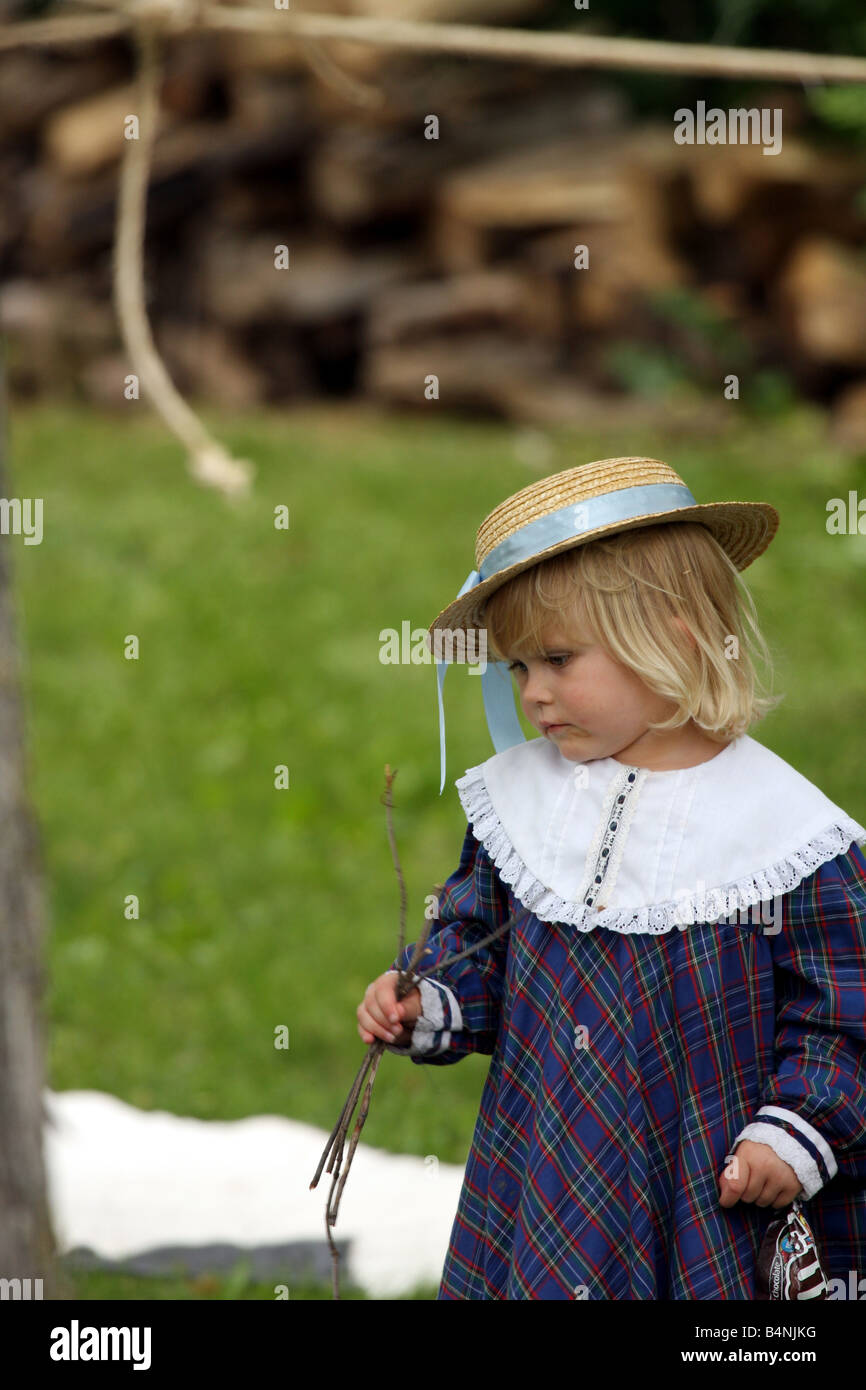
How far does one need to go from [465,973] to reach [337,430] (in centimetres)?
649

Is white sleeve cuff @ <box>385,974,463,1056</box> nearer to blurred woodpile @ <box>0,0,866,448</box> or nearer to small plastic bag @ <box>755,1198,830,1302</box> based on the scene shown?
small plastic bag @ <box>755,1198,830,1302</box>

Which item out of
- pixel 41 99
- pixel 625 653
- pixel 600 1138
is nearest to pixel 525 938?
pixel 600 1138

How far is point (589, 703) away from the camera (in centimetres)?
186

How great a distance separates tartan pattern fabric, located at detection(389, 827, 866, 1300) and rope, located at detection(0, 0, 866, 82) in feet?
3.24

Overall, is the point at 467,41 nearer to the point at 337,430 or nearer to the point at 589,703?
the point at 589,703

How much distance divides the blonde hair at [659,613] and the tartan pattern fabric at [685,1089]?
0.26 m

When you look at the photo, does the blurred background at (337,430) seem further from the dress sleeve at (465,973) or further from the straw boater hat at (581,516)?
the straw boater hat at (581,516)

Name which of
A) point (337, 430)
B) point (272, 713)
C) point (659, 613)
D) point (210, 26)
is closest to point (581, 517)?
point (659, 613)

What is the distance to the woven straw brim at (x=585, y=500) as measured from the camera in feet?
5.99

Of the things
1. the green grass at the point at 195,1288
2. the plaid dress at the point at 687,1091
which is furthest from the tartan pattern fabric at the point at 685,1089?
the green grass at the point at 195,1288

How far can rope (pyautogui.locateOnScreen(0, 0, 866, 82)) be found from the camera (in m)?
1.74

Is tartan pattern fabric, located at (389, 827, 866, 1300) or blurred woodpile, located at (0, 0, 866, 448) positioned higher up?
blurred woodpile, located at (0, 0, 866, 448)

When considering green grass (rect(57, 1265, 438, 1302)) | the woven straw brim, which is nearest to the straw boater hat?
the woven straw brim

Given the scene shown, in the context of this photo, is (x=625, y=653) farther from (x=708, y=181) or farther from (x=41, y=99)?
(x=41, y=99)
